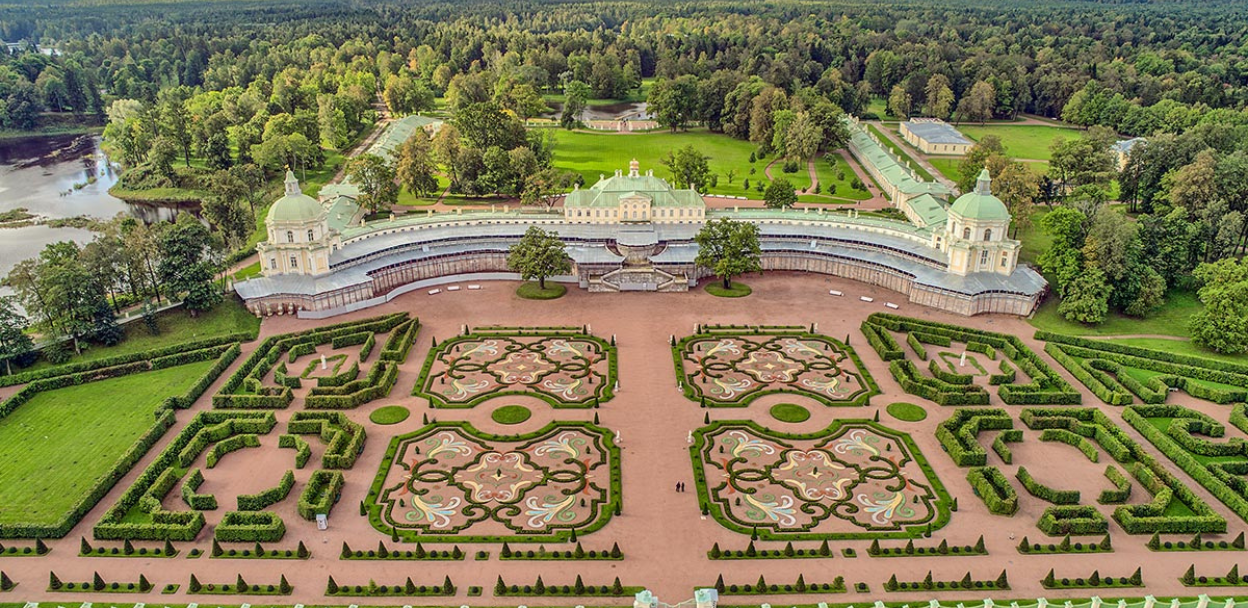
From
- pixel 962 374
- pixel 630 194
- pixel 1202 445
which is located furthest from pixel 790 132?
pixel 1202 445

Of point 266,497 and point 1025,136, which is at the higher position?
point 1025,136

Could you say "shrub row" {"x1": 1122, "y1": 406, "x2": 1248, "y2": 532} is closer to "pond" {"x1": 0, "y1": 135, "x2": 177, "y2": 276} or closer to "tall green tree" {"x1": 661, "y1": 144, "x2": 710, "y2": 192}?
"tall green tree" {"x1": 661, "y1": 144, "x2": 710, "y2": 192}

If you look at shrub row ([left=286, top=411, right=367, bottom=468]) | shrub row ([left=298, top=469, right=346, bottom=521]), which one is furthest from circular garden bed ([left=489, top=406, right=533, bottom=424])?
shrub row ([left=298, top=469, right=346, bottom=521])

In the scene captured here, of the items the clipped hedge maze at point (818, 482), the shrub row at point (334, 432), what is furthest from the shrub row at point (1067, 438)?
the shrub row at point (334, 432)

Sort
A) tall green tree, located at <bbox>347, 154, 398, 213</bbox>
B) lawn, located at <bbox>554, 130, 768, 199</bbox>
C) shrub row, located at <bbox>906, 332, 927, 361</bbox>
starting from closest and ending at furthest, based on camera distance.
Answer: shrub row, located at <bbox>906, 332, 927, 361</bbox> < tall green tree, located at <bbox>347, 154, 398, 213</bbox> < lawn, located at <bbox>554, 130, 768, 199</bbox>

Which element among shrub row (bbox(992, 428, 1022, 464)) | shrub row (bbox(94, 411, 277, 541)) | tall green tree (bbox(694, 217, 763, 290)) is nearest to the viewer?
shrub row (bbox(94, 411, 277, 541))

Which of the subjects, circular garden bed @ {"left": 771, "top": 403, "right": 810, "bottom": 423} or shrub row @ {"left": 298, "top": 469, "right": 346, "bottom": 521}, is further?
circular garden bed @ {"left": 771, "top": 403, "right": 810, "bottom": 423}

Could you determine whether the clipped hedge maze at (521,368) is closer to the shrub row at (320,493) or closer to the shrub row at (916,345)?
the shrub row at (320,493)

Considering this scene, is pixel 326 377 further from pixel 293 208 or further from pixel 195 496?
pixel 293 208
